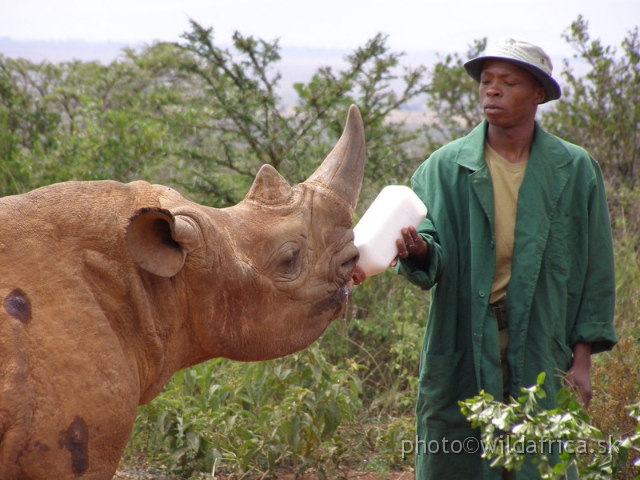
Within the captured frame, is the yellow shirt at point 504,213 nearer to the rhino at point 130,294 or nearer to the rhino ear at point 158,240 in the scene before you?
the rhino at point 130,294

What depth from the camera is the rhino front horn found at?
3.80 meters

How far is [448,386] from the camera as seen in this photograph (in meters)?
4.33

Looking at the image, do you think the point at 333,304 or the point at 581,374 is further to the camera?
the point at 581,374

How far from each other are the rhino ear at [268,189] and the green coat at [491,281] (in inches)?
31.3

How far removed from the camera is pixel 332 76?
8.85 m

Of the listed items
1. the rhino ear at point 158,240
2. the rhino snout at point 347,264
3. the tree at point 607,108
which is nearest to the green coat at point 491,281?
the rhino snout at point 347,264

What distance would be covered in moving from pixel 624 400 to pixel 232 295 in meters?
2.33

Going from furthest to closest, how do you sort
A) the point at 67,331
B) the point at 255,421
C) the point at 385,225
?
the point at 255,421 < the point at 385,225 < the point at 67,331

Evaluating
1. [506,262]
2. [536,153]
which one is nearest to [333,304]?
[506,262]

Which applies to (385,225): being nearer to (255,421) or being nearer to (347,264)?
(347,264)

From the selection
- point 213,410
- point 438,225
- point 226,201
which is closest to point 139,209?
point 438,225

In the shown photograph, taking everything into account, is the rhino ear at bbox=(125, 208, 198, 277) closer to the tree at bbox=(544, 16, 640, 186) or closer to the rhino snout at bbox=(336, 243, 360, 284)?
the rhino snout at bbox=(336, 243, 360, 284)

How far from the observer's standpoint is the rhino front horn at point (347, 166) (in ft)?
12.5

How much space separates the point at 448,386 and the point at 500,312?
0.39 m
